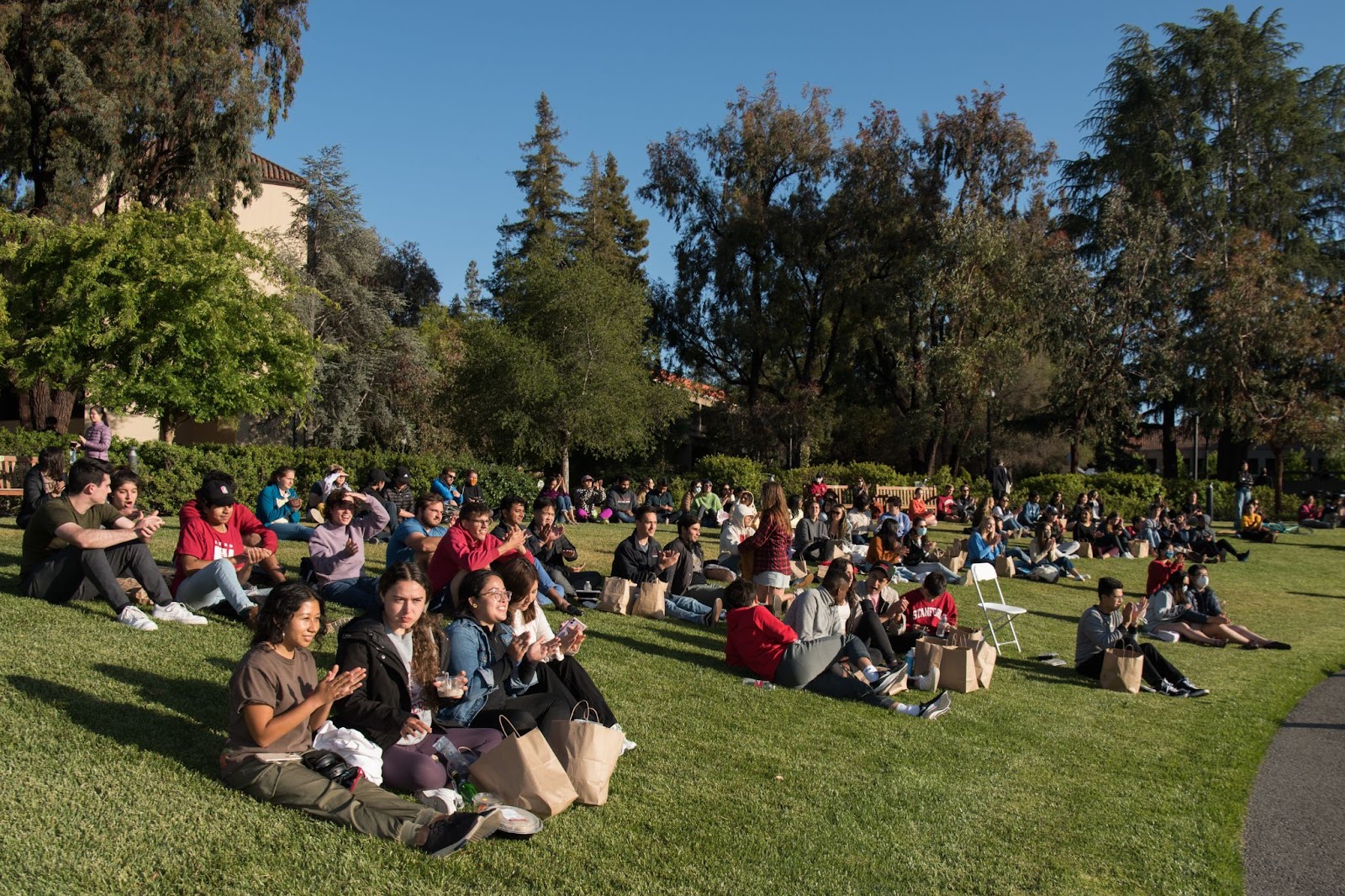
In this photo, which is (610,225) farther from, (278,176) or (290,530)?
(290,530)

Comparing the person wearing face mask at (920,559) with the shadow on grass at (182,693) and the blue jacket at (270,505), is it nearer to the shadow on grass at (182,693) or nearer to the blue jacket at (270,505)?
the blue jacket at (270,505)

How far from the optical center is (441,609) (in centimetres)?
911

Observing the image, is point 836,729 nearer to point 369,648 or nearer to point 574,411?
point 369,648

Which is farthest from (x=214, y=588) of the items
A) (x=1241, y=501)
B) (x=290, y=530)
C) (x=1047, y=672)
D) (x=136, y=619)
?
(x=1241, y=501)

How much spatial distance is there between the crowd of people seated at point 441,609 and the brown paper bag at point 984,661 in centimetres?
59

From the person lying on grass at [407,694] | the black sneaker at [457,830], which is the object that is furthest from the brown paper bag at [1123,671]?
the black sneaker at [457,830]

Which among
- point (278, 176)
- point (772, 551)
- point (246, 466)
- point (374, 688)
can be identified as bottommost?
point (374, 688)

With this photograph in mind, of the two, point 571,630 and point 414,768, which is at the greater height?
point 571,630

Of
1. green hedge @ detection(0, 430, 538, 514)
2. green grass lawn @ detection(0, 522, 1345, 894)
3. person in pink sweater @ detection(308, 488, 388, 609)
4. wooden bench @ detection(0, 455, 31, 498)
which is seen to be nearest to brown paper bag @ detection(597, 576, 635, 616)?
green grass lawn @ detection(0, 522, 1345, 894)

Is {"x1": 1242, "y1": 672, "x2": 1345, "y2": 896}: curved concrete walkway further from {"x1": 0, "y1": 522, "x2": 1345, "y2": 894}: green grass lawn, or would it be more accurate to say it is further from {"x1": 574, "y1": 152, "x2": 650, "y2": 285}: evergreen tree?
{"x1": 574, "y1": 152, "x2": 650, "y2": 285}: evergreen tree

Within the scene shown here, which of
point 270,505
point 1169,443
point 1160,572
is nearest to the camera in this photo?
point 270,505

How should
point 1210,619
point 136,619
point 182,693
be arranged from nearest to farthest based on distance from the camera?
point 182,693, point 136,619, point 1210,619

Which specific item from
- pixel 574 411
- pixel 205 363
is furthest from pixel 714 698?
pixel 574 411

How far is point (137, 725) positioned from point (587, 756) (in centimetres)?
251
